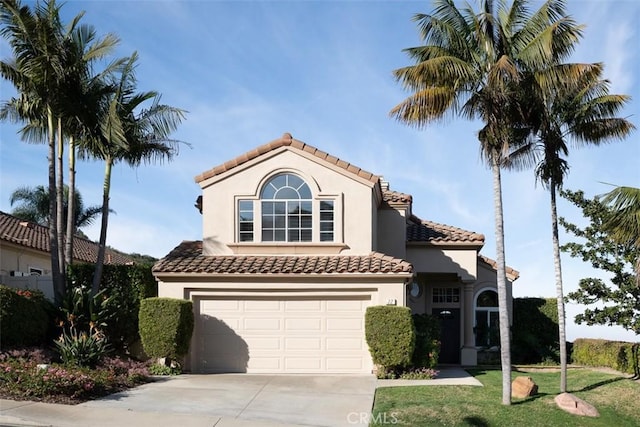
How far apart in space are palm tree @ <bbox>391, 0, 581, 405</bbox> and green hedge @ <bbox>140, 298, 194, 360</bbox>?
301 inches

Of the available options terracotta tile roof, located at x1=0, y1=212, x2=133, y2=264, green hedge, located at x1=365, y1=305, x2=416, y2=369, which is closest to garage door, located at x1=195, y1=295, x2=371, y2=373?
green hedge, located at x1=365, y1=305, x2=416, y2=369

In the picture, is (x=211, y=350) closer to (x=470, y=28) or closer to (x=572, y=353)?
(x=470, y=28)

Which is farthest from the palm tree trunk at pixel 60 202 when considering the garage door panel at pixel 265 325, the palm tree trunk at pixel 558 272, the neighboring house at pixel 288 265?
the palm tree trunk at pixel 558 272

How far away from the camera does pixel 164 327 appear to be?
17.1 m

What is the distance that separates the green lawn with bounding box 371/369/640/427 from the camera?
12.4m

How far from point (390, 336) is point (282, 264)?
3762 millimetres

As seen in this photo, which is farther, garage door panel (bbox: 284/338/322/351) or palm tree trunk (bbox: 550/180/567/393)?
garage door panel (bbox: 284/338/322/351)

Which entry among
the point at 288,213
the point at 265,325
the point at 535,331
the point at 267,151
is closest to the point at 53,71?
the point at 267,151

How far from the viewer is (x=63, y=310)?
17.8m

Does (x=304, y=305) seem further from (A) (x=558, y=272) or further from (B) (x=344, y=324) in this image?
(A) (x=558, y=272)

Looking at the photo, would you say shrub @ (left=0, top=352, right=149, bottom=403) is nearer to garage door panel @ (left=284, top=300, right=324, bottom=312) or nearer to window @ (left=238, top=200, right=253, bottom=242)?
garage door panel @ (left=284, top=300, right=324, bottom=312)

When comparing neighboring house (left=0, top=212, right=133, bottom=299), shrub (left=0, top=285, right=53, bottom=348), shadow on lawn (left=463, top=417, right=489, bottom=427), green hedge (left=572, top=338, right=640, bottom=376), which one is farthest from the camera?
neighboring house (left=0, top=212, right=133, bottom=299)

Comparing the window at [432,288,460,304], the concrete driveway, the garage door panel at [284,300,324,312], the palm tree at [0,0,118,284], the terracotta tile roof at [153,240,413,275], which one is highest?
the palm tree at [0,0,118,284]

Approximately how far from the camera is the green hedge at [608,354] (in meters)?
18.7
